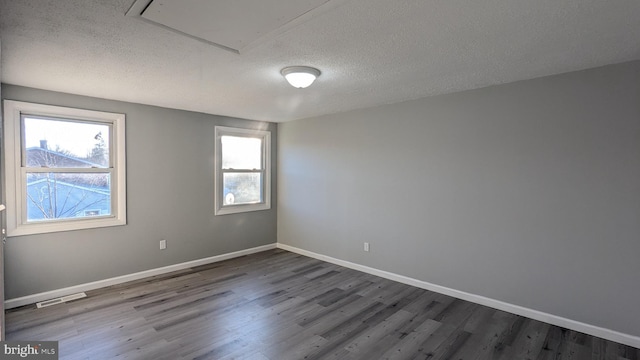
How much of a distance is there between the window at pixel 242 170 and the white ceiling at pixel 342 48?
152 cm

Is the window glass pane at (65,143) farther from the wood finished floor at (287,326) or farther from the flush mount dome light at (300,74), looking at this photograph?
the flush mount dome light at (300,74)

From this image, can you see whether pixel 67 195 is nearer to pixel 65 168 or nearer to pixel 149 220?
pixel 65 168

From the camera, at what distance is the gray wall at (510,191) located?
2.60 meters

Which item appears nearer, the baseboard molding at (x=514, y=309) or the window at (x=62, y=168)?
the baseboard molding at (x=514, y=309)

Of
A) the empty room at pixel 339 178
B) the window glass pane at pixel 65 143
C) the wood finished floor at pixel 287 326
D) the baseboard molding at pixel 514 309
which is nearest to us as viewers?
the empty room at pixel 339 178

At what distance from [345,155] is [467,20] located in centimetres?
283

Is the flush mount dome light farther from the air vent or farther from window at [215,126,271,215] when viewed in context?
the air vent

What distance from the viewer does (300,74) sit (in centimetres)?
267

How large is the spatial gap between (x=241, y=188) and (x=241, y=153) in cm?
59

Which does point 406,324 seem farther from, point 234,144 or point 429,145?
point 234,144

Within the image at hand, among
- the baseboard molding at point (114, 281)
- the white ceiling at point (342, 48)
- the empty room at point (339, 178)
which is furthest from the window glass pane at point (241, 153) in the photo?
the white ceiling at point (342, 48)

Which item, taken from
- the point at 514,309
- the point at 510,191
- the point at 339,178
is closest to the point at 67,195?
the point at 339,178

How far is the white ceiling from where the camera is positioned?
1.77 meters

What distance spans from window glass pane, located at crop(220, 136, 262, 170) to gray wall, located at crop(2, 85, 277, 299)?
0.25 metres
